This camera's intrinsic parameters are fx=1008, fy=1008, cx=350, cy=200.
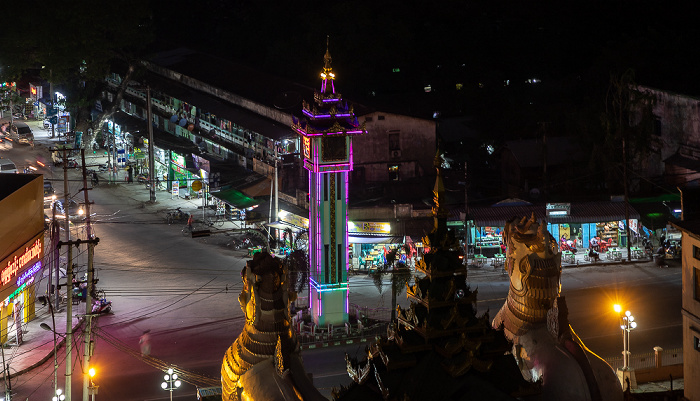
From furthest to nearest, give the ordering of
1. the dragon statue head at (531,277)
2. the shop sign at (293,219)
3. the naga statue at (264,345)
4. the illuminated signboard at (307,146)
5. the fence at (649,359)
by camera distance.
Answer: the shop sign at (293,219) < the illuminated signboard at (307,146) < the fence at (649,359) < the dragon statue head at (531,277) < the naga statue at (264,345)

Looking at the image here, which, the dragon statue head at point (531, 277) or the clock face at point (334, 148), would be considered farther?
the clock face at point (334, 148)

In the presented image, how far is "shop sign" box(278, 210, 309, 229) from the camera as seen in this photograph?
5106 centimetres

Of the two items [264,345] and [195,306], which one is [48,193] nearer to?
[195,306]

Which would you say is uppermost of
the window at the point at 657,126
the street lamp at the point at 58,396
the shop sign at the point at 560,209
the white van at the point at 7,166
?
the window at the point at 657,126

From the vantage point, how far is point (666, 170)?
195 ft

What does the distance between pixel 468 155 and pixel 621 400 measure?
45.6 meters

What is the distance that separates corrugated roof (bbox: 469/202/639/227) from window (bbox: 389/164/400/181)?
6406mm

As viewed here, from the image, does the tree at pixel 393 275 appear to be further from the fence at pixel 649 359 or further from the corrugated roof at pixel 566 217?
the fence at pixel 649 359

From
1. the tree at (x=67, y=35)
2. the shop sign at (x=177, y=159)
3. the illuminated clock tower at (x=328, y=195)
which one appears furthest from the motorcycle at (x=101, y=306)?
the tree at (x=67, y=35)

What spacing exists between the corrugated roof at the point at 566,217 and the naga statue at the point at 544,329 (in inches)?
952

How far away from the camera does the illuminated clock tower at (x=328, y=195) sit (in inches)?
1587

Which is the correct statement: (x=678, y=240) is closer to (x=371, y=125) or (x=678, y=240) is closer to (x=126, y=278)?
(x=371, y=125)

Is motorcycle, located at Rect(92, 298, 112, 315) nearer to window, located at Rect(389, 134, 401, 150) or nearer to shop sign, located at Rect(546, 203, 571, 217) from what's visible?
window, located at Rect(389, 134, 401, 150)

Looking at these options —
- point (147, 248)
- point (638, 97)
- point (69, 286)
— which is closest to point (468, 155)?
point (638, 97)
